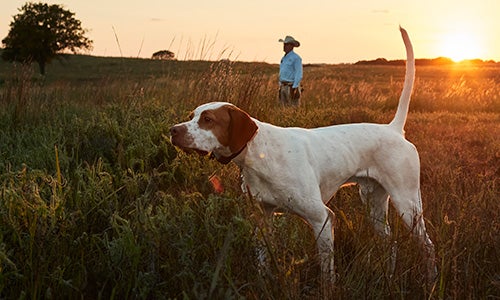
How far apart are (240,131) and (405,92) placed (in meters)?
1.58

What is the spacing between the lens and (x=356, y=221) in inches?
152

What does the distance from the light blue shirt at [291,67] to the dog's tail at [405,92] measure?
9172mm

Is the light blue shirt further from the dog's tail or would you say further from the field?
the dog's tail

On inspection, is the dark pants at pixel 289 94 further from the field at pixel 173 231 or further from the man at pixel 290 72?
the field at pixel 173 231

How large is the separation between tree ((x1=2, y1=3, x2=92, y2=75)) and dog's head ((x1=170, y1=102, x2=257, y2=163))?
1918 inches

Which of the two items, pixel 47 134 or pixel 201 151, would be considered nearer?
pixel 201 151

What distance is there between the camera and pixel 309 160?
146 inches

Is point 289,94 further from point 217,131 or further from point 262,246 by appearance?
point 262,246

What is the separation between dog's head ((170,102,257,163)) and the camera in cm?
344

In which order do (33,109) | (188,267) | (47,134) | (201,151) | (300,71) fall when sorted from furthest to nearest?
(300,71)
(33,109)
(47,134)
(201,151)
(188,267)

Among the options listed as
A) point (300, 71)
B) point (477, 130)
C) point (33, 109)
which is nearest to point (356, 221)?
point (33, 109)

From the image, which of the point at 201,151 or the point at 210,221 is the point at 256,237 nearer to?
the point at 210,221

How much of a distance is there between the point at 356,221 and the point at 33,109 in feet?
17.1

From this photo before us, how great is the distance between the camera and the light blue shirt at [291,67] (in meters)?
13.8
